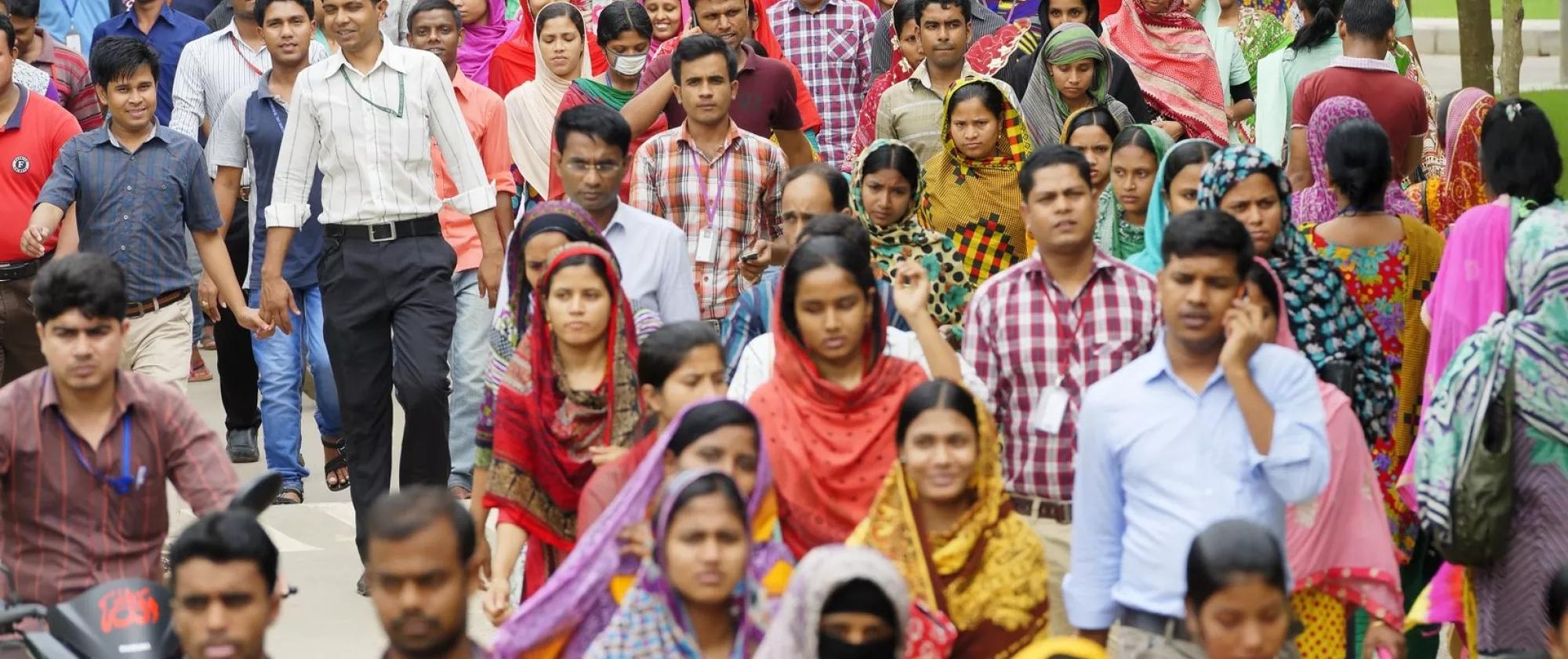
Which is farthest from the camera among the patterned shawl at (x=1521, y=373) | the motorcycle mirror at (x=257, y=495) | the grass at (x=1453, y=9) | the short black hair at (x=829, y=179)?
the grass at (x=1453, y=9)

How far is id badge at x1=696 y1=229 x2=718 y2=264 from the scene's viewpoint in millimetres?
8344

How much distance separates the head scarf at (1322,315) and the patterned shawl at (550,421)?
1.77 meters

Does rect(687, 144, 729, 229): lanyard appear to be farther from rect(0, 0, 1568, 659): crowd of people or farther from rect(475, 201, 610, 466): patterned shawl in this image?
rect(475, 201, 610, 466): patterned shawl

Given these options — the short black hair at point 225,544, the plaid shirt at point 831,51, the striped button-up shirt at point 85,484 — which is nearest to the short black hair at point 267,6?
the plaid shirt at point 831,51

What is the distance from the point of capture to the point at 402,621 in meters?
4.63

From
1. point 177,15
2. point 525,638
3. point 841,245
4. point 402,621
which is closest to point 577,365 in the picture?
point 841,245

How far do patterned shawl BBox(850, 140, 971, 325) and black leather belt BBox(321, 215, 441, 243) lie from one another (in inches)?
65.4

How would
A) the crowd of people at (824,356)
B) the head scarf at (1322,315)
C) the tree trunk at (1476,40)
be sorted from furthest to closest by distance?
the tree trunk at (1476,40)
the head scarf at (1322,315)
the crowd of people at (824,356)

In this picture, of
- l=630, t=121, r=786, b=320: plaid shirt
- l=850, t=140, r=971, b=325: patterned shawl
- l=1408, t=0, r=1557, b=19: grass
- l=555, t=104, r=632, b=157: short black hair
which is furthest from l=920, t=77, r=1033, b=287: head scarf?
l=1408, t=0, r=1557, b=19: grass

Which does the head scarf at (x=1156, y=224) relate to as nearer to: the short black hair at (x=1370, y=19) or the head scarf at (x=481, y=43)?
the short black hair at (x=1370, y=19)

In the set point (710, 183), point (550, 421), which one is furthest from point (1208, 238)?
point (710, 183)

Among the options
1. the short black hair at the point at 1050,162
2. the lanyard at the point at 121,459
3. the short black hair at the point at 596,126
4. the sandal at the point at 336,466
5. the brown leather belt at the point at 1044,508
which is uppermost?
the short black hair at the point at 596,126

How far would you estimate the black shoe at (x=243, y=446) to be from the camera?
10.8 metres

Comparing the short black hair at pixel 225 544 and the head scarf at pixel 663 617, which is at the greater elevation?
the short black hair at pixel 225 544
